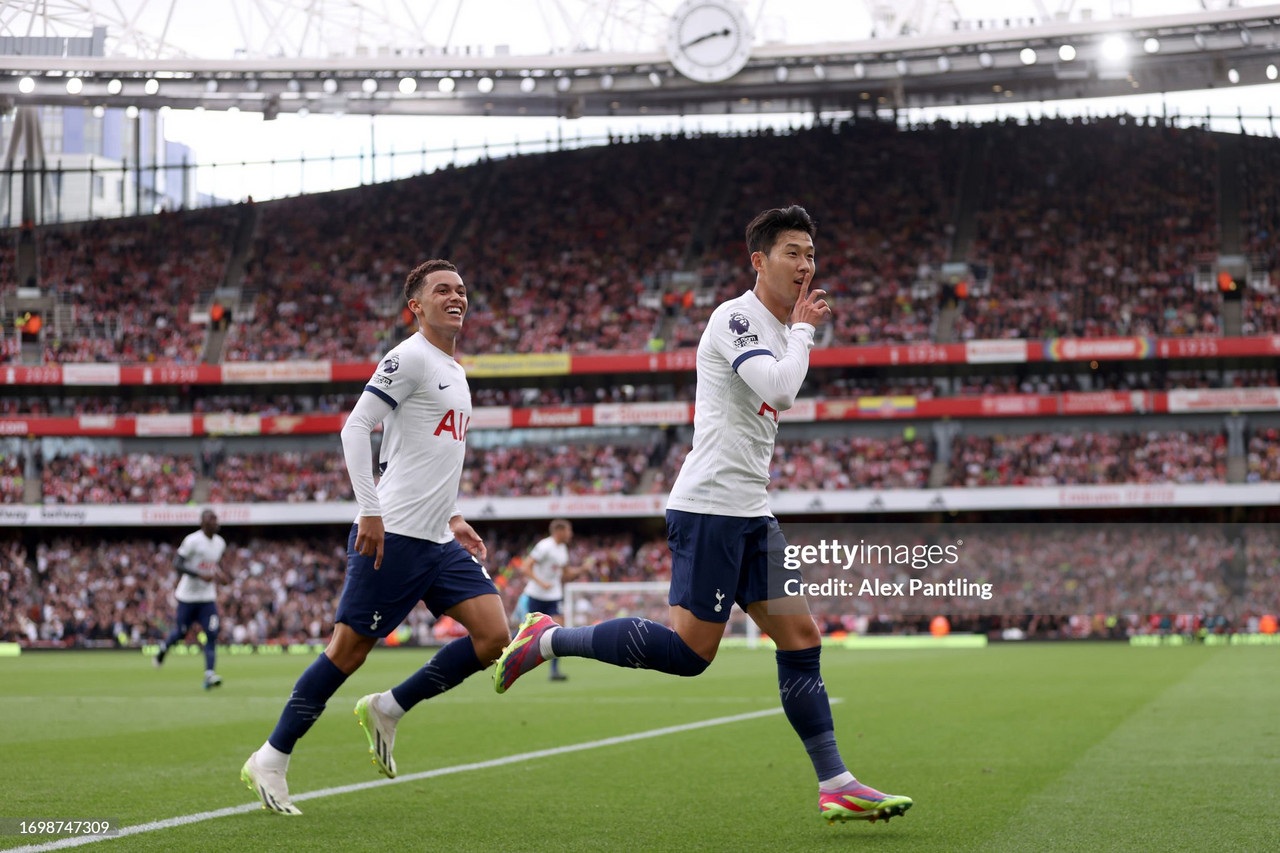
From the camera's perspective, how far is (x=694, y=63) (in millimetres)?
38312

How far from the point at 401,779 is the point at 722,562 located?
3.12 m

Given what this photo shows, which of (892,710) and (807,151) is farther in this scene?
(807,151)

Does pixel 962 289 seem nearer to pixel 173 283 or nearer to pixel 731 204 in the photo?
pixel 731 204

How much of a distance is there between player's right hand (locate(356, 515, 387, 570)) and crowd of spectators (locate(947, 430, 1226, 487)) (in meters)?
35.7

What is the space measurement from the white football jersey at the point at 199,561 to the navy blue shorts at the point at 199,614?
8cm

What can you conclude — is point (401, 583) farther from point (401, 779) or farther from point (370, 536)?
point (401, 779)

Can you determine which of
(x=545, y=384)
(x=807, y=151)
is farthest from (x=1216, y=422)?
(x=545, y=384)

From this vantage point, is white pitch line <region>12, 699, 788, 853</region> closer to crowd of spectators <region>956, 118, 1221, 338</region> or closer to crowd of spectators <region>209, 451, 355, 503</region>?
crowd of spectators <region>956, 118, 1221, 338</region>

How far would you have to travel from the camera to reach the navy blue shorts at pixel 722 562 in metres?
5.57

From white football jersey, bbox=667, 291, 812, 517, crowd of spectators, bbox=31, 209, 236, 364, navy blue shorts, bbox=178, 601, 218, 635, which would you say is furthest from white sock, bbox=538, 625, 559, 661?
crowd of spectators, bbox=31, 209, 236, 364

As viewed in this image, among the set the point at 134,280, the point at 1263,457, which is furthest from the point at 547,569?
the point at 134,280

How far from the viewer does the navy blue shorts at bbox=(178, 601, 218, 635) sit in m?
17.1

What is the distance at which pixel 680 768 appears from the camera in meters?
8.35

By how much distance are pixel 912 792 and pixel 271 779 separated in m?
3.23
